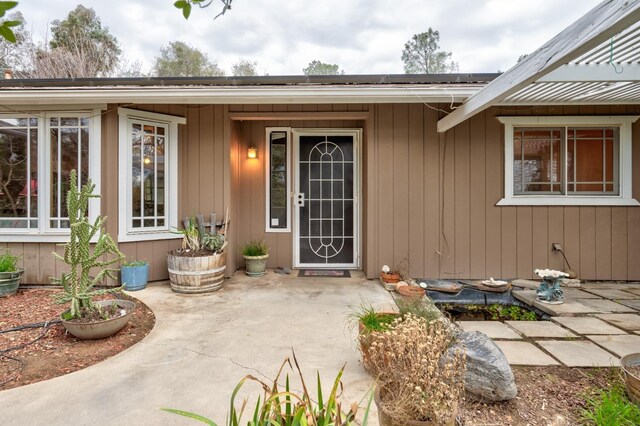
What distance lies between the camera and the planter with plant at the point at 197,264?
3518 mm

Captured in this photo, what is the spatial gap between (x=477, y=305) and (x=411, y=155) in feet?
6.62

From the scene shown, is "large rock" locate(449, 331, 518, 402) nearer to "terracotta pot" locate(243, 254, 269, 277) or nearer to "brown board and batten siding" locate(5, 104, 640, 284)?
"brown board and batten siding" locate(5, 104, 640, 284)

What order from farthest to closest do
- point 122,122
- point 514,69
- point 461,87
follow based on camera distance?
point 122,122, point 461,87, point 514,69

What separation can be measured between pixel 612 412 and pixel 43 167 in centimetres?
547

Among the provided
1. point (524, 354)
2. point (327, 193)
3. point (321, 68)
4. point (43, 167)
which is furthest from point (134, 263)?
point (321, 68)

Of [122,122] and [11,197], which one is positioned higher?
[122,122]

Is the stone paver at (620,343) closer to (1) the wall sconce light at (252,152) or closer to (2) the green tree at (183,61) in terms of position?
(1) the wall sconce light at (252,152)

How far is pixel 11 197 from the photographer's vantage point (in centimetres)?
386

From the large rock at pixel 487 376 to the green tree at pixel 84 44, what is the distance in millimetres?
15929

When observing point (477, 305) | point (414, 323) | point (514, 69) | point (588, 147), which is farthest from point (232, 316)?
point (588, 147)

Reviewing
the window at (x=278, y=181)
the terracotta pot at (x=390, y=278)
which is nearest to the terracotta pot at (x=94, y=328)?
the window at (x=278, y=181)

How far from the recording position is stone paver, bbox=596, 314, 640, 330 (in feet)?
8.68

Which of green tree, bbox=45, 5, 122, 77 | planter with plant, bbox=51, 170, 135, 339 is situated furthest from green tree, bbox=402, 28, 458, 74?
planter with plant, bbox=51, 170, 135, 339

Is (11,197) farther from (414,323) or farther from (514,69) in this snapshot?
(514,69)
